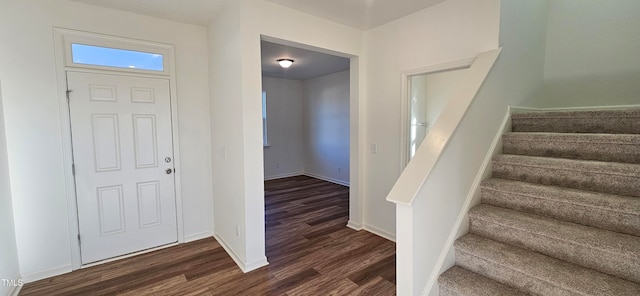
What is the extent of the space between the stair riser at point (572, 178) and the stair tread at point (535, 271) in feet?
2.00

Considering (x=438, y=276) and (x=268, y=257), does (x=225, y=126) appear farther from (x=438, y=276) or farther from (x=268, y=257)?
(x=438, y=276)

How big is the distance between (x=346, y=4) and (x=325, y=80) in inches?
149

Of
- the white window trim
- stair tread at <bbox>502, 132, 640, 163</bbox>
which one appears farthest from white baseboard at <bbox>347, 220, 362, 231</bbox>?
the white window trim

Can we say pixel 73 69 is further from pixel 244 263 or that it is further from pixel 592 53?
pixel 592 53

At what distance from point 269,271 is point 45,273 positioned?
6.66ft

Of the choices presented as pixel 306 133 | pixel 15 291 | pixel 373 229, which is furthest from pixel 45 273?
pixel 306 133

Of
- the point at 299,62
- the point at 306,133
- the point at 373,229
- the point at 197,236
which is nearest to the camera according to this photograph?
the point at 197,236

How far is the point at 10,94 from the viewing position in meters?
2.27

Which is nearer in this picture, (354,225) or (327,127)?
(354,225)

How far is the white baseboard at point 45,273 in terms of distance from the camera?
2393 mm

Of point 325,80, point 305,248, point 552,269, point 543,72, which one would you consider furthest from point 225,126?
point 325,80

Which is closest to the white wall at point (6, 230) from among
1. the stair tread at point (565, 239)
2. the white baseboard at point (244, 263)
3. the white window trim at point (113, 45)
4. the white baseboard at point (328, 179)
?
the white window trim at point (113, 45)

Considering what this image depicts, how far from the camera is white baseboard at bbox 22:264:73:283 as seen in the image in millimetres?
2393

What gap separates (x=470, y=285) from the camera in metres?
1.62
